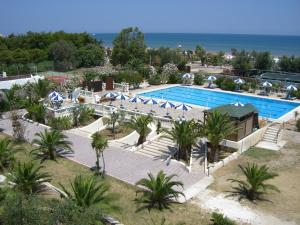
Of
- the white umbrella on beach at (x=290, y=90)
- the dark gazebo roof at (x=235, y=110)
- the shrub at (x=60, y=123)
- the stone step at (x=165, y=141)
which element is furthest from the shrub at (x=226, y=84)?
the shrub at (x=60, y=123)

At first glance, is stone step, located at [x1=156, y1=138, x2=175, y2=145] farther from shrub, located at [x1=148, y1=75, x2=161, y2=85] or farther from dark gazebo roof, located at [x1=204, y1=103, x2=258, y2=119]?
shrub, located at [x1=148, y1=75, x2=161, y2=85]

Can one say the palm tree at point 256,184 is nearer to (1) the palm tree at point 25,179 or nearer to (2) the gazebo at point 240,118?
(2) the gazebo at point 240,118

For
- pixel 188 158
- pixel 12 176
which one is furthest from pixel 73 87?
pixel 12 176

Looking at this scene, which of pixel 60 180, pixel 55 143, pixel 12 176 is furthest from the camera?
pixel 55 143

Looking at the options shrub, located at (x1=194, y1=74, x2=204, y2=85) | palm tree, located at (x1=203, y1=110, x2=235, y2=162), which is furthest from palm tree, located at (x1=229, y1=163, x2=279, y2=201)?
shrub, located at (x1=194, y1=74, x2=204, y2=85)

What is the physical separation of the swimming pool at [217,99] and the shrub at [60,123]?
13758 mm

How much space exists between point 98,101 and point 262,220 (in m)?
22.1

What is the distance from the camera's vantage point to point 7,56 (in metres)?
53.8

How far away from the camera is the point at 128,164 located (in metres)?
18.4

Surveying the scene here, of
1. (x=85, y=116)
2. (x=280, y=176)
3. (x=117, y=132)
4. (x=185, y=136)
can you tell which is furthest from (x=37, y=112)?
(x=280, y=176)

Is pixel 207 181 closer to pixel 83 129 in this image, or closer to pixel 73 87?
pixel 83 129

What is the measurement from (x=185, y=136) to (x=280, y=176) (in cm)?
534

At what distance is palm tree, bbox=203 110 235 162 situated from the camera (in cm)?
1845

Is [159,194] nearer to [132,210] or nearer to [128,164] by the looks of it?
[132,210]
